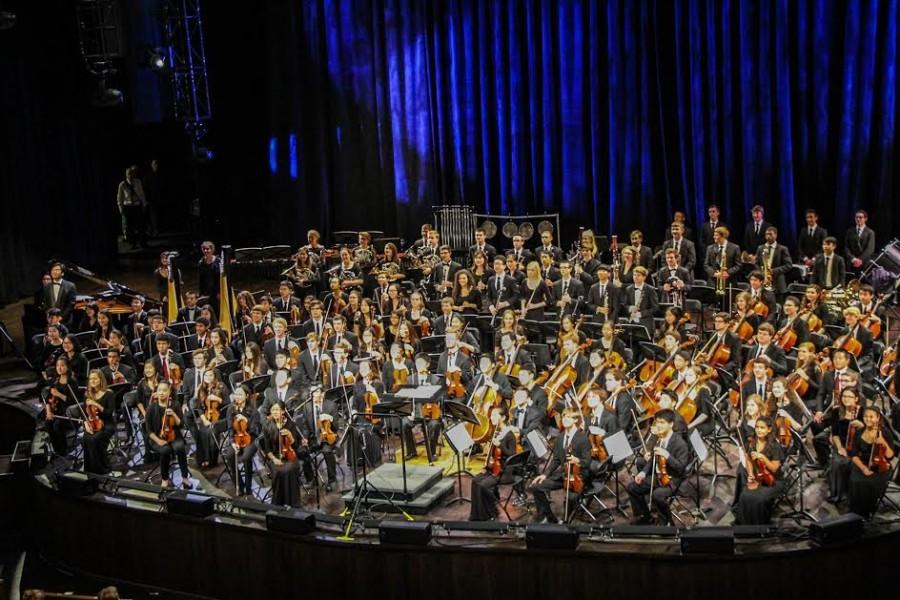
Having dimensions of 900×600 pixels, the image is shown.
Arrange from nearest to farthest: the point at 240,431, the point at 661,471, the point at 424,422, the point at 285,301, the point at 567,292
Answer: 1. the point at 661,471
2. the point at 240,431
3. the point at 424,422
4. the point at 567,292
5. the point at 285,301

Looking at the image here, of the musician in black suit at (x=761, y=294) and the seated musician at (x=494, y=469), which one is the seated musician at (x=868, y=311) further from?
the seated musician at (x=494, y=469)

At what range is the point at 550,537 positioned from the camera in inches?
347

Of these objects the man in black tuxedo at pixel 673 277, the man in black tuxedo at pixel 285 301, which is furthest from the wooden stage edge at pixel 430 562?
the man in black tuxedo at pixel 673 277

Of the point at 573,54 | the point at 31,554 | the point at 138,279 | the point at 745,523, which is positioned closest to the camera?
the point at 745,523

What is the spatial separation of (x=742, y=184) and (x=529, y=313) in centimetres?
478

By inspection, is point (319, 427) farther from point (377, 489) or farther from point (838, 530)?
point (838, 530)

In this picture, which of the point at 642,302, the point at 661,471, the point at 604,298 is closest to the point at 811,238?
the point at 642,302

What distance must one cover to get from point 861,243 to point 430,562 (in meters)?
7.67

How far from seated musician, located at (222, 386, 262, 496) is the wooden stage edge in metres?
0.91

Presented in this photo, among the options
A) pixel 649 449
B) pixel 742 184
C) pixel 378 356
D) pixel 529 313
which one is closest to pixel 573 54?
pixel 742 184

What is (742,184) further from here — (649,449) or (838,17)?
(649,449)

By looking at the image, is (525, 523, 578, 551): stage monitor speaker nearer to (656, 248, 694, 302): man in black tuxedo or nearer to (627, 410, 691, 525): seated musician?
(627, 410, 691, 525): seated musician

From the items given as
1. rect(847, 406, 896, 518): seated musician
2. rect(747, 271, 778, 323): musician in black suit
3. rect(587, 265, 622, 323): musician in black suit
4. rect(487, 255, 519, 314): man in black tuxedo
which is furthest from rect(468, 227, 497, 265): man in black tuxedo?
rect(847, 406, 896, 518): seated musician

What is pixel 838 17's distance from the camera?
15.4 meters
